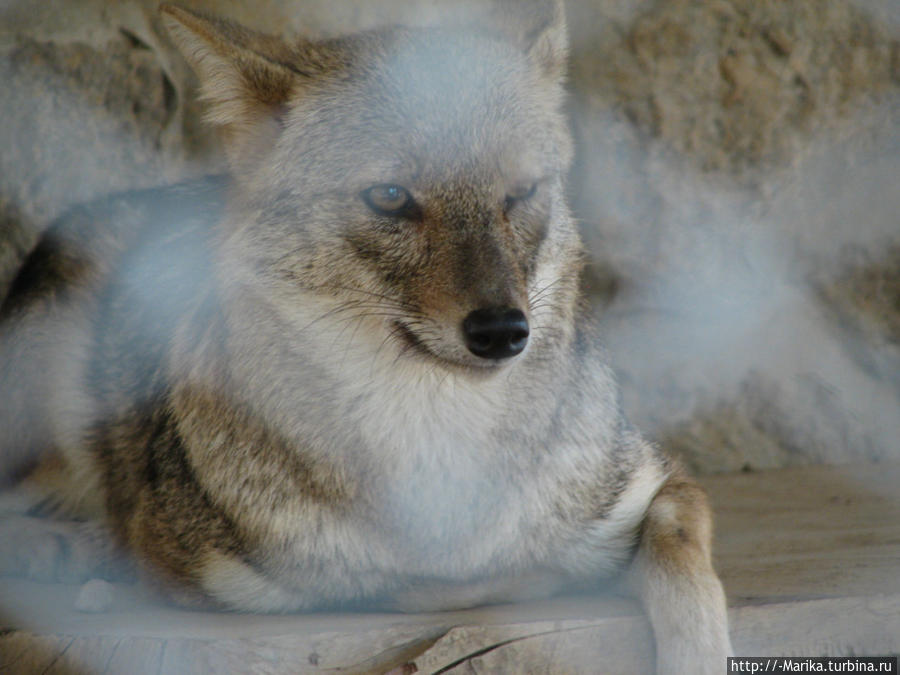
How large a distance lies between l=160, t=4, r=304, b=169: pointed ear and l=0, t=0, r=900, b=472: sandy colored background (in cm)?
126

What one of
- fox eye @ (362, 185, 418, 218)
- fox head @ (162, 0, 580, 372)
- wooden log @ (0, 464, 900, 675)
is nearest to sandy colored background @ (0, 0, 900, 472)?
fox head @ (162, 0, 580, 372)

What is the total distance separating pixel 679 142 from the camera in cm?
367

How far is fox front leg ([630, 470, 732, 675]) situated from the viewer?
6.75 ft

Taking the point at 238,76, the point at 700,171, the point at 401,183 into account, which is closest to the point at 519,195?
the point at 401,183

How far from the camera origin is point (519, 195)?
2.25 m

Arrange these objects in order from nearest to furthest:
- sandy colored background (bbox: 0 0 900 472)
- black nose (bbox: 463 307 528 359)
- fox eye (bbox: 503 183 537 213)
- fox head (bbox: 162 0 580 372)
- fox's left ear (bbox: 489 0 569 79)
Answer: black nose (bbox: 463 307 528 359) → fox head (bbox: 162 0 580 372) → fox eye (bbox: 503 183 537 213) → fox's left ear (bbox: 489 0 569 79) → sandy colored background (bbox: 0 0 900 472)

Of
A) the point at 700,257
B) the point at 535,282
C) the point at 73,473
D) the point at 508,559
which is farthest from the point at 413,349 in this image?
the point at 700,257

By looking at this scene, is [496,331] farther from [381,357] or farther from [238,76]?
[238,76]

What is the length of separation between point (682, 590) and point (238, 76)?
1333 mm

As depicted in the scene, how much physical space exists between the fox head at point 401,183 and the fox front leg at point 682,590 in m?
0.47

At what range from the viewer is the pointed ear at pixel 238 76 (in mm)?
2238

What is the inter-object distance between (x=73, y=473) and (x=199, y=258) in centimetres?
79

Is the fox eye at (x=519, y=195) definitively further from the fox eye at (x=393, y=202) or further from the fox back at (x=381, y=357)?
the fox eye at (x=393, y=202)

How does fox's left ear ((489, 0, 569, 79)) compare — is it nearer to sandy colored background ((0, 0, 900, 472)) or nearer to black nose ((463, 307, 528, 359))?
black nose ((463, 307, 528, 359))
